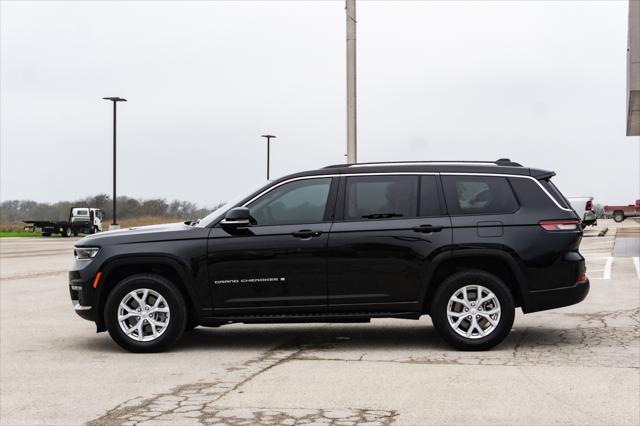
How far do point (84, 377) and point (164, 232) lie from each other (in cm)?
187

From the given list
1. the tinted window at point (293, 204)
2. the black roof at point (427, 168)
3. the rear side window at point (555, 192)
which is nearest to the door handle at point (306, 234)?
the tinted window at point (293, 204)

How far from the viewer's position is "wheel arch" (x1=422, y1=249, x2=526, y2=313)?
856 centimetres

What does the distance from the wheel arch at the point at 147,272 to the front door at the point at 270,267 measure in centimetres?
26

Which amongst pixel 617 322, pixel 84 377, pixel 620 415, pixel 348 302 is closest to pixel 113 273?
pixel 84 377

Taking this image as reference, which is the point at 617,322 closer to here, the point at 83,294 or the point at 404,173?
the point at 404,173

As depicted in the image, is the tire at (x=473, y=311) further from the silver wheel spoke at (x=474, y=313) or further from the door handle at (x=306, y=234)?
the door handle at (x=306, y=234)

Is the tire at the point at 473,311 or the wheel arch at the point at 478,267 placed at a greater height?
the wheel arch at the point at 478,267

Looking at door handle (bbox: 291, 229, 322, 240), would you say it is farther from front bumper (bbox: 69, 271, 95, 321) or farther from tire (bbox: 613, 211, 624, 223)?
tire (bbox: 613, 211, 624, 223)

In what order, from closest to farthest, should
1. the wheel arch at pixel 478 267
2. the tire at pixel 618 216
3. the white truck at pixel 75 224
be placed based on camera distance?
the wheel arch at pixel 478 267, the white truck at pixel 75 224, the tire at pixel 618 216

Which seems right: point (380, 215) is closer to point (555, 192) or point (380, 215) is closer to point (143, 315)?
point (555, 192)

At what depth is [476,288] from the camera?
8531 millimetres

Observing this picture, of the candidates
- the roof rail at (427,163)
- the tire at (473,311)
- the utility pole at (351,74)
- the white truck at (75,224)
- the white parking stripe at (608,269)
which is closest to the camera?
the tire at (473,311)

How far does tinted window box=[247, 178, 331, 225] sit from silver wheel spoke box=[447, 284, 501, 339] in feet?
5.12

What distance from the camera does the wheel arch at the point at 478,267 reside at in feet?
28.1
